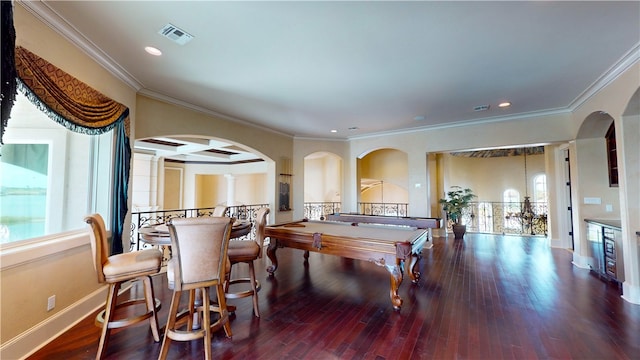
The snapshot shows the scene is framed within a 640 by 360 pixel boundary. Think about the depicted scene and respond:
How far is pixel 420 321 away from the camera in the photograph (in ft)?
8.43

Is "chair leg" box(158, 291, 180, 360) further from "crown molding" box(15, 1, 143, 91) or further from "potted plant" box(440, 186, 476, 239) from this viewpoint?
"potted plant" box(440, 186, 476, 239)

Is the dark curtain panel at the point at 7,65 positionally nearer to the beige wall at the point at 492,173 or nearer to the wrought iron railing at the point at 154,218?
the wrought iron railing at the point at 154,218

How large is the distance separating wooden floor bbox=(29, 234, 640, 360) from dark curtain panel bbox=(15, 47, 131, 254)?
1323mm

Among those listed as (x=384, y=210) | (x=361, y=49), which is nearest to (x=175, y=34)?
(x=361, y=49)

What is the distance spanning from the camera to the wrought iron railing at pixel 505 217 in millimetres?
9594

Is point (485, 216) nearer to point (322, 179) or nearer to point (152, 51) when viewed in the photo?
point (322, 179)

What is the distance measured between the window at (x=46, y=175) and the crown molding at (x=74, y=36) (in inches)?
27.4

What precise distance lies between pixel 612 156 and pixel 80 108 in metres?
7.12

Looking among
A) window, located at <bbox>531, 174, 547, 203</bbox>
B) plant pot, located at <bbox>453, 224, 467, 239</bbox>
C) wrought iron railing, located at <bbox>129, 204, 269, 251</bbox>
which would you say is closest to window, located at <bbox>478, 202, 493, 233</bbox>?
window, located at <bbox>531, 174, 547, 203</bbox>

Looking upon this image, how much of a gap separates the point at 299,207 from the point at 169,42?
16.2 feet

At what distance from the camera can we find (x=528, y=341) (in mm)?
2211

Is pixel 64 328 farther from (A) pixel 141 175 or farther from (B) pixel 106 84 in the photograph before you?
(A) pixel 141 175

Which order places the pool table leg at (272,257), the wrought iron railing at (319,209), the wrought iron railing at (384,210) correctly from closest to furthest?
the pool table leg at (272,257) → the wrought iron railing at (319,209) → the wrought iron railing at (384,210)

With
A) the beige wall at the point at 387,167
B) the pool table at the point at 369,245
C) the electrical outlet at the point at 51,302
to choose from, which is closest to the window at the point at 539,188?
the beige wall at the point at 387,167
